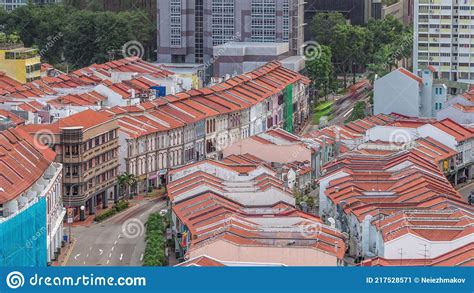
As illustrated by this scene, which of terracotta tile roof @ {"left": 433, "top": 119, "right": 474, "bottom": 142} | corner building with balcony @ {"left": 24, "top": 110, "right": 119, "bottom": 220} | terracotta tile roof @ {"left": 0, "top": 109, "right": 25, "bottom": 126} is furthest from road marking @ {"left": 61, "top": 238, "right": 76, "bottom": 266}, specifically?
terracotta tile roof @ {"left": 433, "top": 119, "right": 474, "bottom": 142}

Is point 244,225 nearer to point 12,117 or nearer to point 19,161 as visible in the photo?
point 19,161

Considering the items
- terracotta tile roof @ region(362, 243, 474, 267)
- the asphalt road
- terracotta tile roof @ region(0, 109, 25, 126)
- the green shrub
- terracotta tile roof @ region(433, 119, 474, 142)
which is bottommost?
the asphalt road

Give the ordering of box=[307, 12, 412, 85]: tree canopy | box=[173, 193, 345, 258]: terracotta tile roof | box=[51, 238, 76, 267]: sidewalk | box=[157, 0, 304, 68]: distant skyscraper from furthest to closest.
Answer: box=[307, 12, 412, 85]: tree canopy < box=[157, 0, 304, 68]: distant skyscraper < box=[51, 238, 76, 267]: sidewalk < box=[173, 193, 345, 258]: terracotta tile roof

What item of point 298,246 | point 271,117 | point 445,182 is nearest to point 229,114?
point 271,117

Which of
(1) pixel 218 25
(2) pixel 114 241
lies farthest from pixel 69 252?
(1) pixel 218 25

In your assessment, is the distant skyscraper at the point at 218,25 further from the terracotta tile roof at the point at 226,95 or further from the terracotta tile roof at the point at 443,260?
the terracotta tile roof at the point at 443,260

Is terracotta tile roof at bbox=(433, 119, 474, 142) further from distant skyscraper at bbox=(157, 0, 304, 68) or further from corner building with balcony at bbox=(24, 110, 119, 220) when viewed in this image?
distant skyscraper at bbox=(157, 0, 304, 68)

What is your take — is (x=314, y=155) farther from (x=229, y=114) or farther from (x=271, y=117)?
(x=271, y=117)
